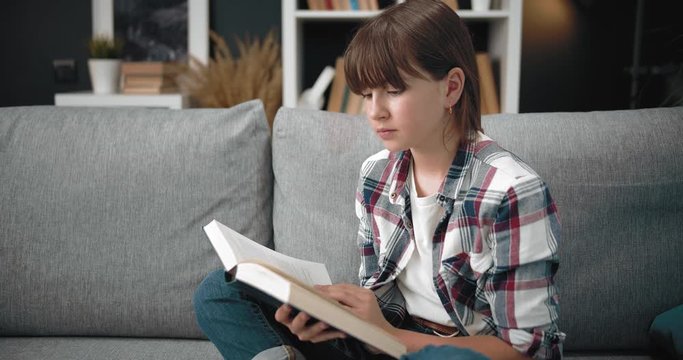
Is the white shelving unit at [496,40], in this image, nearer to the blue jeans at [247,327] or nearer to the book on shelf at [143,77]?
the book on shelf at [143,77]

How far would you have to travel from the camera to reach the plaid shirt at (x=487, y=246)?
1.00m

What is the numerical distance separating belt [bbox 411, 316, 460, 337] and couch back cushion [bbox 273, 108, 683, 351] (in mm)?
254

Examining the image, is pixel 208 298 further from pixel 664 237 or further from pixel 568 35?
pixel 568 35

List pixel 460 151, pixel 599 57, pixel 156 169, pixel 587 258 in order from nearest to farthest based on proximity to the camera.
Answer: pixel 460 151, pixel 587 258, pixel 156 169, pixel 599 57

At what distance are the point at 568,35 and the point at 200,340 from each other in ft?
6.76

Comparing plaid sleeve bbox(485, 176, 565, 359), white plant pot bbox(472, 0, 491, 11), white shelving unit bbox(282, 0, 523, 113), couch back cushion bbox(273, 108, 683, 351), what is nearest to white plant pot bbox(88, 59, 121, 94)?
white shelving unit bbox(282, 0, 523, 113)

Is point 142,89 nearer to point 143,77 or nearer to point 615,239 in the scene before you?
point 143,77

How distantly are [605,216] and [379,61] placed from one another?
601 mm

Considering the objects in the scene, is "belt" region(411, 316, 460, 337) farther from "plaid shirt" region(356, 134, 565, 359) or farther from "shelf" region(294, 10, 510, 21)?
"shelf" region(294, 10, 510, 21)

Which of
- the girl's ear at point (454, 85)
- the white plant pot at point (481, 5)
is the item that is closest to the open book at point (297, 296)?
the girl's ear at point (454, 85)

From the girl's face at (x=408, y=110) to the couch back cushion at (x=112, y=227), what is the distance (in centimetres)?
51

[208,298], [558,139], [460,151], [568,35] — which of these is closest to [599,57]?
[568,35]

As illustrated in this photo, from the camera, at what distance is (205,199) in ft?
4.93

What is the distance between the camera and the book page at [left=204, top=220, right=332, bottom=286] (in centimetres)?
100
